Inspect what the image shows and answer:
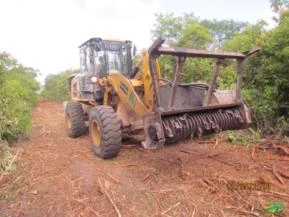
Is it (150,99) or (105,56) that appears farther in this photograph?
(105,56)

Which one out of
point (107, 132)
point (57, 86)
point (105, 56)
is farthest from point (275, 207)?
point (57, 86)

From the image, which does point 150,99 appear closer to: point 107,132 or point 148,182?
point 107,132

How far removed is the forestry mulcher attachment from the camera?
516 centimetres

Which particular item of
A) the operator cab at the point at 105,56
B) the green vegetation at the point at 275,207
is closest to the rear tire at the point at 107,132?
the operator cab at the point at 105,56

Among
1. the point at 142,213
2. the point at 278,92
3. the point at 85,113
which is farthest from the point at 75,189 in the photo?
the point at 278,92

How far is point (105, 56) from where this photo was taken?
820cm

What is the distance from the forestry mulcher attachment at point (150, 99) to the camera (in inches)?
203

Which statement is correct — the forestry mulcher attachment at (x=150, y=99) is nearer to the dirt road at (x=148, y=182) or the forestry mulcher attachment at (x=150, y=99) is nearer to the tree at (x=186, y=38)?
the dirt road at (x=148, y=182)

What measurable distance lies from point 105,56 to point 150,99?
3101 mm

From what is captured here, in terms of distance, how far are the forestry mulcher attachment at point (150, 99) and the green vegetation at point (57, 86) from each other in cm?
1880

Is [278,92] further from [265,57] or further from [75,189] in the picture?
[75,189]

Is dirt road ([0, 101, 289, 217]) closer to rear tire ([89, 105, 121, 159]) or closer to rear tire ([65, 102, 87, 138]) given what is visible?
rear tire ([89, 105, 121, 159])

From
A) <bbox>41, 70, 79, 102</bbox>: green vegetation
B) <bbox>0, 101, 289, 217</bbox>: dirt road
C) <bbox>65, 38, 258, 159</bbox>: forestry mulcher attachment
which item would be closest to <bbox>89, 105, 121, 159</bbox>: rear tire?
<bbox>65, 38, 258, 159</bbox>: forestry mulcher attachment

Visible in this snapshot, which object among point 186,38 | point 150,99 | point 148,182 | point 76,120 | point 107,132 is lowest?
point 148,182
